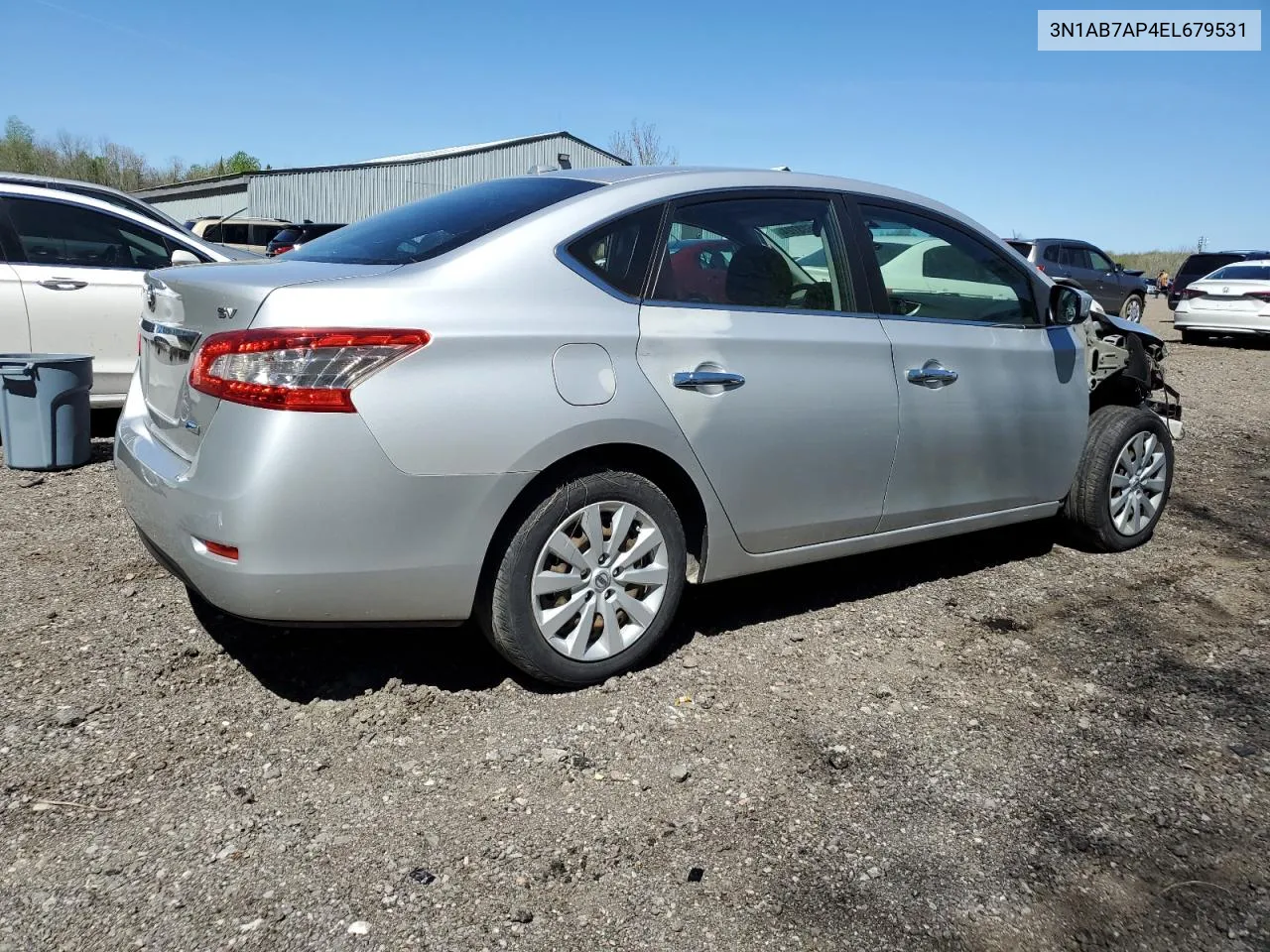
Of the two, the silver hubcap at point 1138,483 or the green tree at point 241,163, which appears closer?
the silver hubcap at point 1138,483

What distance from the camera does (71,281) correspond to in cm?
715

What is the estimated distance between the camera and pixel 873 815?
2.93 m

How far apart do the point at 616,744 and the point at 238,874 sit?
3.75 feet

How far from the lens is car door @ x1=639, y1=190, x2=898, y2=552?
142 inches

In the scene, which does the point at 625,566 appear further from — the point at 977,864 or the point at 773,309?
the point at 977,864

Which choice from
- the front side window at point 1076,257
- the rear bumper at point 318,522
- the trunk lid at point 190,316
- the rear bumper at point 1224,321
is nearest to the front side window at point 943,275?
the rear bumper at point 318,522

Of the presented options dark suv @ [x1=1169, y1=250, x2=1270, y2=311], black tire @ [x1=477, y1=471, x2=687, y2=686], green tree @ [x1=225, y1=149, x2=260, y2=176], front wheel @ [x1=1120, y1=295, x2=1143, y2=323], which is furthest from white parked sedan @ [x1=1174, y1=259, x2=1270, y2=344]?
green tree @ [x1=225, y1=149, x2=260, y2=176]

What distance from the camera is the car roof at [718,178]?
379cm

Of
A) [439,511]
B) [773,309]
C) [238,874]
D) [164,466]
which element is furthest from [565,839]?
[773,309]

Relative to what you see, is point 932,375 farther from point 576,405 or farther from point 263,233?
point 263,233

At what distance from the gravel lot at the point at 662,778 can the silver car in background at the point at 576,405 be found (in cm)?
40

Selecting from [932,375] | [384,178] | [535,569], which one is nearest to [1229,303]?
[932,375]

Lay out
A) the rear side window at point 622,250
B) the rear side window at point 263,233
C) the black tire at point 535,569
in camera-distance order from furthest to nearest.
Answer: the rear side window at point 263,233 → the rear side window at point 622,250 → the black tire at point 535,569

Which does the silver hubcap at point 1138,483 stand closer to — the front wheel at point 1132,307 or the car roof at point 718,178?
the car roof at point 718,178
